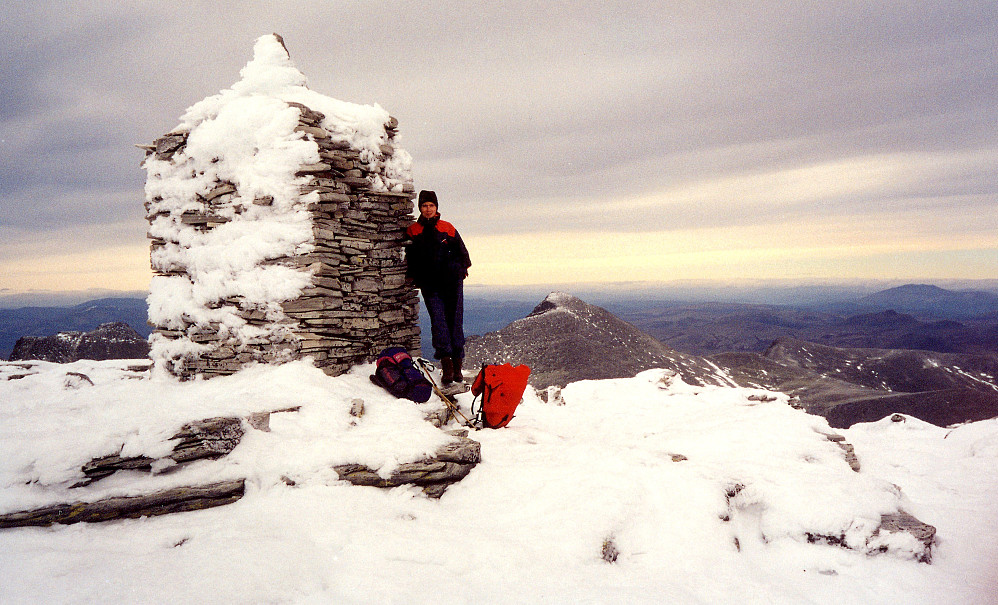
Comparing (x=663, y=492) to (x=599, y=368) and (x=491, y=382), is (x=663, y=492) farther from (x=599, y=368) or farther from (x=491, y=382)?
(x=599, y=368)

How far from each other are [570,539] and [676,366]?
22835 millimetres

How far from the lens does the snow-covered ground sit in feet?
14.5

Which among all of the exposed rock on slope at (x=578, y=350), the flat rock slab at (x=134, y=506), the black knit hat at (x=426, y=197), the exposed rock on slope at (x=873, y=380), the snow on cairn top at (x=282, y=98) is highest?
the snow on cairn top at (x=282, y=98)

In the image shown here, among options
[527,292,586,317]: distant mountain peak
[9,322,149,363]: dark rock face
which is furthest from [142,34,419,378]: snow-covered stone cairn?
[527,292,586,317]: distant mountain peak

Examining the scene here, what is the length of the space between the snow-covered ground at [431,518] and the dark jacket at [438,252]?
211 centimetres

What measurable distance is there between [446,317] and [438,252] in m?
1.26

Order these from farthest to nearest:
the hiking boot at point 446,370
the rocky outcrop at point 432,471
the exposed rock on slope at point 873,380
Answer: the exposed rock on slope at point 873,380 < the hiking boot at point 446,370 < the rocky outcrop at point 432,471

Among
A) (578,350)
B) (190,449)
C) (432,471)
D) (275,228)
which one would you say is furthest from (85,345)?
(432,471)

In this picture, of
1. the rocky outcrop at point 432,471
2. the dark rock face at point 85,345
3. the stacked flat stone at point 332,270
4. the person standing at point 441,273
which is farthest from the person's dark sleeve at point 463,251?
the dark rock face at point 85,345

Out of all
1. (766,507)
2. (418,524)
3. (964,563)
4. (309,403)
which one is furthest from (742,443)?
(309,403)

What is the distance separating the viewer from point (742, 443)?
995 cm

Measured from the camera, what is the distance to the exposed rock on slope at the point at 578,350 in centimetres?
2455

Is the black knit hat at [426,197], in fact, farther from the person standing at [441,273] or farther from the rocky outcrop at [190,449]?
the rocky outcrop at [190,449]

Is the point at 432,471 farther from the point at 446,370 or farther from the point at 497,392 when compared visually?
the point at 446,370
